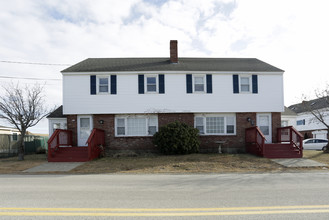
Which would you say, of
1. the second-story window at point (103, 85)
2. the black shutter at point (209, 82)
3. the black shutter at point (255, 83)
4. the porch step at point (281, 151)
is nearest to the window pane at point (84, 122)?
the second-story window at point (103, 85)

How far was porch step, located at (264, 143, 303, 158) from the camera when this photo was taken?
1548 cm

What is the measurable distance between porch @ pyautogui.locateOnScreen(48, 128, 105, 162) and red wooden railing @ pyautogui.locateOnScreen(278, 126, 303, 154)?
1263cm

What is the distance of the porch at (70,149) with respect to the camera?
587 inches

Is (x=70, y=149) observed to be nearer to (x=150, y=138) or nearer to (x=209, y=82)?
(x=150, y=138)

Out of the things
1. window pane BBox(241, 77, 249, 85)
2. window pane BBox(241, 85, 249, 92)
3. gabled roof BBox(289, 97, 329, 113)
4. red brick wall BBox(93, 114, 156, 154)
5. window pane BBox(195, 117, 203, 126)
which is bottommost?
red brick wall BBox(93, 114, 156, 154)

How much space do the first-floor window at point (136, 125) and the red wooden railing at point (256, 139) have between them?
6.66 metres

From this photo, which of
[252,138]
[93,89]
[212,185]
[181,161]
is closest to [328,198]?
[212,185]

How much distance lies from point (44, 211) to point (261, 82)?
1697cm

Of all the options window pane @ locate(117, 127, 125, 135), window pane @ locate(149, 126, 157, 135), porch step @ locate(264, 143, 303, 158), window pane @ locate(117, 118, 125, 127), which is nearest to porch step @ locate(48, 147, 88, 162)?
window pane @ locate(117, 127, 125, 135)

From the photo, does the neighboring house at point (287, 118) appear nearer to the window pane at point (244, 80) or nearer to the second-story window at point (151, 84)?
the window pane at point (244, 80)

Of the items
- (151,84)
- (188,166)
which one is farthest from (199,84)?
(188,166)

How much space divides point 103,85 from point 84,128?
3.42 metres

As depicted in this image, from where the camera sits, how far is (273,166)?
1282cm

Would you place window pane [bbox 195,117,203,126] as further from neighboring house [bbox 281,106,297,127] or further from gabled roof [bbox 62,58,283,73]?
neighboring house [bbox 281,106,297,127]
